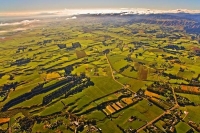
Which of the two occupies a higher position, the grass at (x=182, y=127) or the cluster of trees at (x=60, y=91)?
the grass at (x=182, y=127)

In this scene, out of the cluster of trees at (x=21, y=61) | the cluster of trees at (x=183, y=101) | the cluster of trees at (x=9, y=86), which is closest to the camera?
the cluster of trees at (x=183, y=101)

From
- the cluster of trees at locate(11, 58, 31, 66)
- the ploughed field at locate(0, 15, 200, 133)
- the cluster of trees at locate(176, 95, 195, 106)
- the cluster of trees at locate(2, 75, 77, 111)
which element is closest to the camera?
the ploughed field at locate(0, 15, 200, 133)

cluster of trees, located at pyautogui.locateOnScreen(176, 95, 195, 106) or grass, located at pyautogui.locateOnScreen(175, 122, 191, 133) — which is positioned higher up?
cluster of trees, located at pyautogui.locateOnScreen(176, 95, 195, 106)

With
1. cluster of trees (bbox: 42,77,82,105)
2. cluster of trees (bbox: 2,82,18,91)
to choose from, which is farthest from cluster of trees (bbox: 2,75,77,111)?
cluster of trees (bbox: 2,82,18,91)

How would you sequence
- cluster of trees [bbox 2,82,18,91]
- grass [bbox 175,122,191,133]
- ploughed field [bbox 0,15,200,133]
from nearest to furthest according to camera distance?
grass [bbox 175,122,191,133], ploughed field [bbox 0,15,200,133], cluster of trees [bbox 2,82,18,91]

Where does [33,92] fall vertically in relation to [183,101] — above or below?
below

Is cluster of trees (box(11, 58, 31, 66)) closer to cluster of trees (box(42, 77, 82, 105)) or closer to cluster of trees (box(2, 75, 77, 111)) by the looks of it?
cluster of trees (box(2, 75, 77, 111))

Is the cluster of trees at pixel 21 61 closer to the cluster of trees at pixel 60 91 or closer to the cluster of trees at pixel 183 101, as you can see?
the cluster of trees at pixel 60 91

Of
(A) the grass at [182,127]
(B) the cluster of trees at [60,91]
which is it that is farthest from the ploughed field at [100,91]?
(A) the grass at [182,127]

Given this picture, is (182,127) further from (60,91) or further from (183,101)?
(60,91)

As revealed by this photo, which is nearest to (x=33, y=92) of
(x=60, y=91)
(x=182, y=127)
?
(x=60, y=91)
